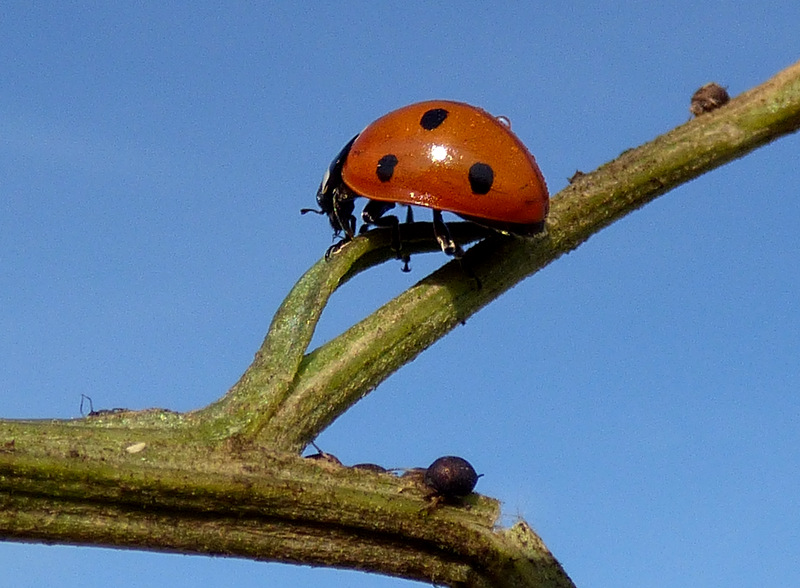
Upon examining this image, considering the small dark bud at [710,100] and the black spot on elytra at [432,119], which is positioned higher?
the black spot on elytra at [432,119]

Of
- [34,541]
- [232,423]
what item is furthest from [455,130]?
[34,541]

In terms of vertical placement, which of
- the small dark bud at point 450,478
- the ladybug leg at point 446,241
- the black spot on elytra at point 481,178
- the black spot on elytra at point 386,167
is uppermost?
the black spot on elytra at point 386,167

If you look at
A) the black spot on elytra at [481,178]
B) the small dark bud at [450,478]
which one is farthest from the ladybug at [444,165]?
the small dark bud at [450,478]

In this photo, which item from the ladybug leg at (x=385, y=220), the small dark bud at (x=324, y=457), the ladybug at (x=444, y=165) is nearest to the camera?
the small dark bud at (x=324, y=457)

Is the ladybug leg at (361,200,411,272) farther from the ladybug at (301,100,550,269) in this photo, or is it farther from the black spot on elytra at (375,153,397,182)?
the black spot on elytra at (375,153,397,182)

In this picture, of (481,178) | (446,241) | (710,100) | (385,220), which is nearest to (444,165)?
(481,178)

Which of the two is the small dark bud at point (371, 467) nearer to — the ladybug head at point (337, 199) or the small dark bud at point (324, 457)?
the small dark bud at point (324, 457)

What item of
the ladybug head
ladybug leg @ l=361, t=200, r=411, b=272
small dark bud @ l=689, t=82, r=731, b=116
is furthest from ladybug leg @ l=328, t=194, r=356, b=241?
small dark bud @ l=689, t=82, r=731, b=116

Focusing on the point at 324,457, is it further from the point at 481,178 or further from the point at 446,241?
the point at 481,178
